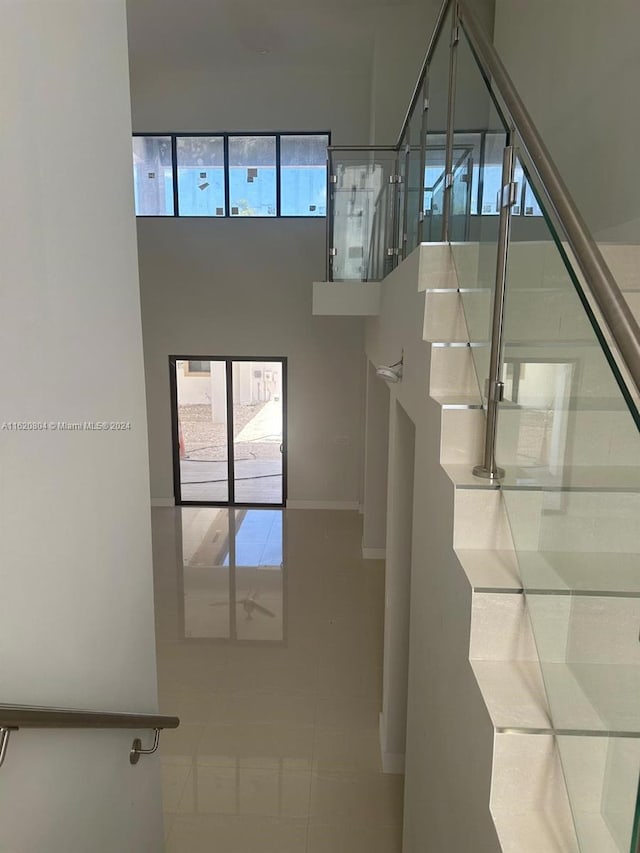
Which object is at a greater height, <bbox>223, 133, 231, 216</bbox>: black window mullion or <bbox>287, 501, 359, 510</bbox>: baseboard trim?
<bbox>223, 133, 231, 216</bbox>: black window mullion

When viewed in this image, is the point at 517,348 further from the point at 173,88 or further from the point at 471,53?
the point at 173,88

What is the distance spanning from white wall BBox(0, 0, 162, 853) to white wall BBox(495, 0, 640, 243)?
9.46 feet

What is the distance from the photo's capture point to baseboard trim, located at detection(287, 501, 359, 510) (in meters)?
9.64

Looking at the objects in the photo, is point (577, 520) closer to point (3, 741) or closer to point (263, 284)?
point (3, 741)

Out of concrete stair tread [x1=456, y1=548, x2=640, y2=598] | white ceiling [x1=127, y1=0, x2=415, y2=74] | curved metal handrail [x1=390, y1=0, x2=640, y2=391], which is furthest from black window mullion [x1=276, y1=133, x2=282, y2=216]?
concrete stair tread [x1=456, y1=548, x2=640, y2=598]

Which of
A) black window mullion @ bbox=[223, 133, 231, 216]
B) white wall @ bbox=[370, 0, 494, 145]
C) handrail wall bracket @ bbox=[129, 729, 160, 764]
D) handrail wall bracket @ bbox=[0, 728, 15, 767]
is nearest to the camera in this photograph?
handrail wall bracket @ bbox=[0, 728, 15, 767]

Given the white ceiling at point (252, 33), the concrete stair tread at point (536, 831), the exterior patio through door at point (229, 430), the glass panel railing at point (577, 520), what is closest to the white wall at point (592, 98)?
→ the glass panel railing at point (577, 520)

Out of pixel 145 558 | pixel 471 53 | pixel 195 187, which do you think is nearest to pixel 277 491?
pixel 195 187

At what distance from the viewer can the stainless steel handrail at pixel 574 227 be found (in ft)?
3.52

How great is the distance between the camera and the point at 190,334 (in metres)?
9.38

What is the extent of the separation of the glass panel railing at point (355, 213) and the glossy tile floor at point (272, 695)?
3555mm

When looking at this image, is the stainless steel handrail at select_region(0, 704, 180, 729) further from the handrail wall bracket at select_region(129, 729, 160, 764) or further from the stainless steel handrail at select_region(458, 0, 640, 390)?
the stainless steel handrail at select_region(458, 0, 640, 390)

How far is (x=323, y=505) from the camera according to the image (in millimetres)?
9664

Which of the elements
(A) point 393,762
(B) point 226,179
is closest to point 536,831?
(A) point 393,762
